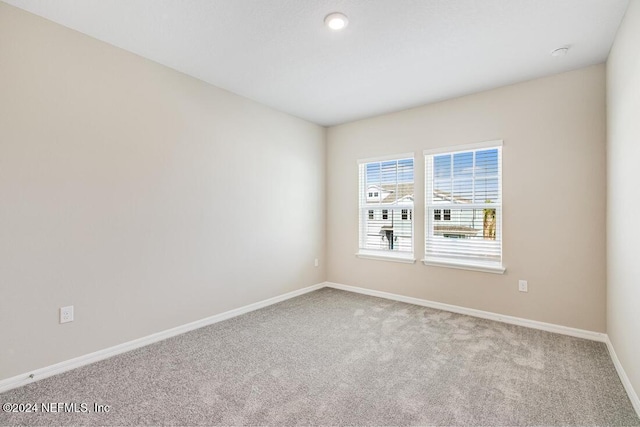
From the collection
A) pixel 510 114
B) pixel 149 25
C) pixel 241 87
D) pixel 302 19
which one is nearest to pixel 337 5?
pixel 302 19

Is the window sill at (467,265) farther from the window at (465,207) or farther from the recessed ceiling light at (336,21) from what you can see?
the recessed ceiling light at (336,21)

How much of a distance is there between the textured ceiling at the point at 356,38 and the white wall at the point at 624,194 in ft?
0.97

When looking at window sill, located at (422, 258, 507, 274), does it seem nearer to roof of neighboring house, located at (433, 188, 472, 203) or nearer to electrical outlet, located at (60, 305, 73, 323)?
roof of neighboring house, located at (433, 188, 472, 203)

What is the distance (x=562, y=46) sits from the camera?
102 inches

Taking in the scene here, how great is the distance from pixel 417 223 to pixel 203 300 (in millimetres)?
2769

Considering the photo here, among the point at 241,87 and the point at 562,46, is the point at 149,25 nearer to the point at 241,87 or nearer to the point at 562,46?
the point at 241,87

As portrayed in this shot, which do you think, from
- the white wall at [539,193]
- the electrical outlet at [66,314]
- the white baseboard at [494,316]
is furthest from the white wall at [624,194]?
the electrical outlet at [66,314]

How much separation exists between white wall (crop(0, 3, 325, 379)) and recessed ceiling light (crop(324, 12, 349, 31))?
1.67 m

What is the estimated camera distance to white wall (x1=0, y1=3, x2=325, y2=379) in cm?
220

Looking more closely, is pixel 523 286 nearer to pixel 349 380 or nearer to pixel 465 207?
pixel 465 207

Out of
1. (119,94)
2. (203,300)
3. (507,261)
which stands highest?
(119,94)

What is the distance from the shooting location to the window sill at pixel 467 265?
11.3 ft

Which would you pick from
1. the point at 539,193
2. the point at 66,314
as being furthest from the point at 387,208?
the point at 66,314

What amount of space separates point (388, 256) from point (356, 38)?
9.24ft
